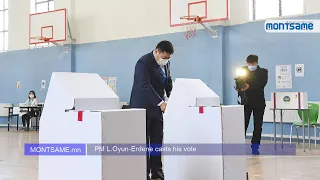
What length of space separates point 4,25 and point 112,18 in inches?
181

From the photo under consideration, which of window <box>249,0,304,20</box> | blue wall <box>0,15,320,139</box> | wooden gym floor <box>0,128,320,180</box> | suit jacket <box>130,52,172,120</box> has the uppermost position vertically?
window <box>249,0,304,20</box>

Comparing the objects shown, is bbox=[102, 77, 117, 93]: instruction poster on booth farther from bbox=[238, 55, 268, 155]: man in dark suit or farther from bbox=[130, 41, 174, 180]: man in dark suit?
bbox=[130, 41, 174, 180]: man in dark suit

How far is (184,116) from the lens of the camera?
10.1ft

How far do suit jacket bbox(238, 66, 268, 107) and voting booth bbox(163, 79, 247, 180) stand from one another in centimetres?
257

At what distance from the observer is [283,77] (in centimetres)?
768


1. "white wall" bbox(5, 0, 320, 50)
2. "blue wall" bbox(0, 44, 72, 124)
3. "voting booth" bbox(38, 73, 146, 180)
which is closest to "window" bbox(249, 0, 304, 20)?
"white wall" bbox(5, 0, 320, 50)

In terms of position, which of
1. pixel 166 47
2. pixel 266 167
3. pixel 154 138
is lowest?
pixel 266 167

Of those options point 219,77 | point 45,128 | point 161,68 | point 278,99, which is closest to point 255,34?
point 219,77

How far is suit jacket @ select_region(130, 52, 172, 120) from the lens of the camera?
3359mm

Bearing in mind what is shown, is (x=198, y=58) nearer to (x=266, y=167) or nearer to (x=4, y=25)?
(x=266, y=167)

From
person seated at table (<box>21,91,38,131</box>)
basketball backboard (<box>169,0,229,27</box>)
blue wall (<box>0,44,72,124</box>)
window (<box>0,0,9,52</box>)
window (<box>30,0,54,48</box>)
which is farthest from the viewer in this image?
window (<box>0,0,9,52</box>)

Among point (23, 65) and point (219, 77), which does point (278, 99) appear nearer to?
point (219, 77)

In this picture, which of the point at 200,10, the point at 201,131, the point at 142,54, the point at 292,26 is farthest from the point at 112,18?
the point at 201,131

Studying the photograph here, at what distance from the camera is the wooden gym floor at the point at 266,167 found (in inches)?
159
